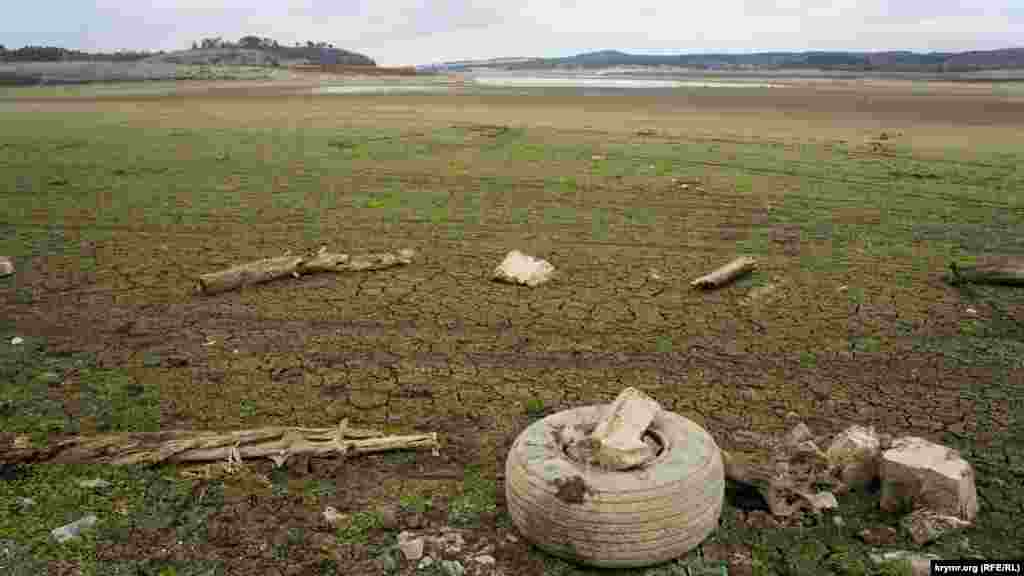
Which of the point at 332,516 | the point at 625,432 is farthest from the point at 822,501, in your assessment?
the point at 332,516

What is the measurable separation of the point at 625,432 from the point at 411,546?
1109 mm

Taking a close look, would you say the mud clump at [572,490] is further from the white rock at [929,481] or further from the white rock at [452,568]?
the white rock at [929,481]

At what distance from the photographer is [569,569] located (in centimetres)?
326

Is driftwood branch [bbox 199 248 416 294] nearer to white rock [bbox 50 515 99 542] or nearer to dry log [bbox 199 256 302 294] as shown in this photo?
dry log [bbox 199 256 302 294]

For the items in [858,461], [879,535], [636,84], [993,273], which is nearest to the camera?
[879,535]

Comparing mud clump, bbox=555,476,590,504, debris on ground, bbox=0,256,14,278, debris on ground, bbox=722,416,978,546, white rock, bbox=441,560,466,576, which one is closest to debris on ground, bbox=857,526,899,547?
debris on ground, bbox=722,416,978,546

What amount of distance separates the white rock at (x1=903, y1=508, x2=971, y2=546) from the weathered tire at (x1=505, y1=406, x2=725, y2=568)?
91 centimetres

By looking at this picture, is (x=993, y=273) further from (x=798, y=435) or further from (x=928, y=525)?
(x=928, y=525)

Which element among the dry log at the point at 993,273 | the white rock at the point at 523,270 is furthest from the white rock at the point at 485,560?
the dry log at the point at 993,273

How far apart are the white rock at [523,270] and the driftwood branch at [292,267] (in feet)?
3.63

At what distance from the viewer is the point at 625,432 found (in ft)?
11.2

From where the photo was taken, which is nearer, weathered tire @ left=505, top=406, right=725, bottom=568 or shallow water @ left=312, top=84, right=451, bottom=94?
weathered tire @ left=505, top=406, right=725, bottom=568

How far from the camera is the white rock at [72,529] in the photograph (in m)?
3.45

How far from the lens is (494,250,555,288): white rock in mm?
7188
